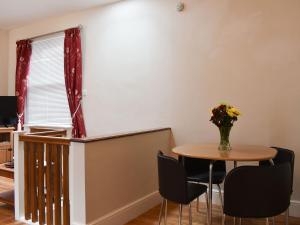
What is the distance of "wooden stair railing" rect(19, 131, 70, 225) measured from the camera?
2.55 metres

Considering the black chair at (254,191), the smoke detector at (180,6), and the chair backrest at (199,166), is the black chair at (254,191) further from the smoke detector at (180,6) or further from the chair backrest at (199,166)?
the smoke detector at (180,6)

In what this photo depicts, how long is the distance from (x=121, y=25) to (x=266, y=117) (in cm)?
232

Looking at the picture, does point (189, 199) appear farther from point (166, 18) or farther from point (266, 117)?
point (166, 18)

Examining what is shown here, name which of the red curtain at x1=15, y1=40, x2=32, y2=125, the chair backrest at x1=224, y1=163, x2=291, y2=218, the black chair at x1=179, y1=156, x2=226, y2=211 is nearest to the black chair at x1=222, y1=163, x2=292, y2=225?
the chair backrest at x1=224, y1=163, x2=291, y2=218

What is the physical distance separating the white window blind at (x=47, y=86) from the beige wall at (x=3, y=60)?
661 millimetres

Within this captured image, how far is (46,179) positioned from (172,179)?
4.02ft

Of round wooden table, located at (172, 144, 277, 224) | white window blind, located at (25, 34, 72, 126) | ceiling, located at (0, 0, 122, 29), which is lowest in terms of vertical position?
round wooden table, located at (172, 144, 277, 224)

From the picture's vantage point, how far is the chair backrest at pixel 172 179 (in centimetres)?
214

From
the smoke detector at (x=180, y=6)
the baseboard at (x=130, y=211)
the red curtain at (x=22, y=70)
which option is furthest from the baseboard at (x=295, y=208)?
the red curtain at (x=22, y=70)

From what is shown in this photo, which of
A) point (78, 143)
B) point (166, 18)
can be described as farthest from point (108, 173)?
point (166, 18)

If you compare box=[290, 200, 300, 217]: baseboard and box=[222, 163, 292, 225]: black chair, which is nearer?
box=[222, 163, 292, 225]: black chair

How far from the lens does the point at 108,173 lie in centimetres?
267

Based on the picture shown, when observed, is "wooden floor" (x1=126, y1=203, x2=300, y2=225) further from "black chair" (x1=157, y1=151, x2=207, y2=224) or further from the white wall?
"black chair" (x1=157, y1=151, x2=207, y2=224)

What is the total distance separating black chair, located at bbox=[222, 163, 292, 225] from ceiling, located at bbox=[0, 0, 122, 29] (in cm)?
321
